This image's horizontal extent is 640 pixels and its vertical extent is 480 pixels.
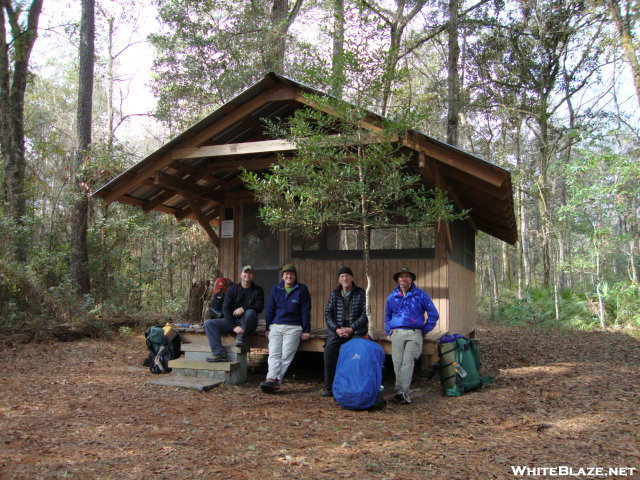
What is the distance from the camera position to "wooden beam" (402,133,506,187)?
20.6ft

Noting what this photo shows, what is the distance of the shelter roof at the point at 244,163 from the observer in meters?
6.48

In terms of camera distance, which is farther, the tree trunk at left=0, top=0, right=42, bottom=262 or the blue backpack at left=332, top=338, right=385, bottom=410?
the tree trunk at left=0, top=0, right=42, bottom=262

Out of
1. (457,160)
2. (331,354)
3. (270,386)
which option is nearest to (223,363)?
(270,386)

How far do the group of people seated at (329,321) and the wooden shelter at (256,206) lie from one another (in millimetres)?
512

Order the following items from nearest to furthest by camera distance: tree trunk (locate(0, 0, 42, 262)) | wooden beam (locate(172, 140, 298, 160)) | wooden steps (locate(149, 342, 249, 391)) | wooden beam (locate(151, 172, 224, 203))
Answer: wooden steps (locate(149, 342, 249, 391)) < wooden beam (locate(172, 140, 298, 160)) < wooden beam (locate(151, 172, 224, 203)) < tree trunk (locate(0, 0, 42, 262))

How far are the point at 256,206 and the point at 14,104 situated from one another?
24.3ft

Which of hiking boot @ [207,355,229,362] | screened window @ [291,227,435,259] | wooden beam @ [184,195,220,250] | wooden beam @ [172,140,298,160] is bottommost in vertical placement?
hiking boot @ [207,355,229,362]

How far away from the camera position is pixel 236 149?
718 centimetres

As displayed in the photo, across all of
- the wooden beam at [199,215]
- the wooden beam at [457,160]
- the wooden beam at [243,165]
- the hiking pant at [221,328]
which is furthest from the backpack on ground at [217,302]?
the wooden beam at [457,160]

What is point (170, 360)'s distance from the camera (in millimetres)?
6988

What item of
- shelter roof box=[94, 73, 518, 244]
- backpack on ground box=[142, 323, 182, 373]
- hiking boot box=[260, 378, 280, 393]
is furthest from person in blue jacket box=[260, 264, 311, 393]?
shelter roof box=[94, 73, 518, 244]

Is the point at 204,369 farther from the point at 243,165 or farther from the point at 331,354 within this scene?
the point at 243,165

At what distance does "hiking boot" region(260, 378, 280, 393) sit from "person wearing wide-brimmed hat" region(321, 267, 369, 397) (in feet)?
1.99

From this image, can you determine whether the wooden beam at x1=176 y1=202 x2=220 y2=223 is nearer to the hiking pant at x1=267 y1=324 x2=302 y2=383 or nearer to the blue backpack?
the hiking pant at x1=267 y1=324 x2=302 y2=383
